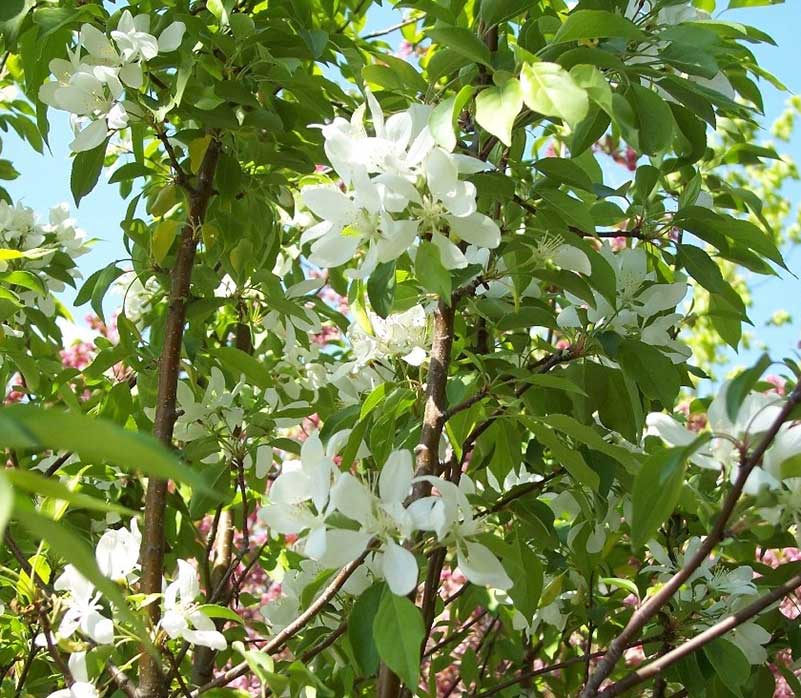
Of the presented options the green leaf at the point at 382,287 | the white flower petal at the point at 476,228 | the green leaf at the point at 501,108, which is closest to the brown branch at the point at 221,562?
the green leaf at the point at 382,287

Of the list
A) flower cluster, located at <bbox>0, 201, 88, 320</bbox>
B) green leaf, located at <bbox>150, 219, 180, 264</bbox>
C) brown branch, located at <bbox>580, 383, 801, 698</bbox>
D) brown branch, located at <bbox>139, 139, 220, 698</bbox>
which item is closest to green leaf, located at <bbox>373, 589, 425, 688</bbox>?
brown branch, located at <bbox>580, 383, 801, 698</bbox>

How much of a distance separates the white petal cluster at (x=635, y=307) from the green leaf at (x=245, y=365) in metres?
0.45

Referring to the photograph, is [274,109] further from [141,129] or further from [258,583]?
[258,583]

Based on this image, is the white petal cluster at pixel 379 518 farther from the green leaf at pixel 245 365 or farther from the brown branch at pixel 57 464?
the brown branch at pixel 57 464

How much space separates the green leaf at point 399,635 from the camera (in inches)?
32.2

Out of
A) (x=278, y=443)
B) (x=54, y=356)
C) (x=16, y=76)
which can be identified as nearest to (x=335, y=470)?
(x=278, y=443)

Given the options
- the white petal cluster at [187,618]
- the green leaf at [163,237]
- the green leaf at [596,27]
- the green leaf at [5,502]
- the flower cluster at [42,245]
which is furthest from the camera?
the flower cluster at [42,245]

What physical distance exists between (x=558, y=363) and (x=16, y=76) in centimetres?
148

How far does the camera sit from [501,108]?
0.91 m

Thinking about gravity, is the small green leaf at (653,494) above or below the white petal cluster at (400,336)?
above

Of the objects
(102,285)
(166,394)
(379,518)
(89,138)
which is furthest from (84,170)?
(379,518)

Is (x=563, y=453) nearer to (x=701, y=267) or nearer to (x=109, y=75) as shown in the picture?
(x=701, y=267)

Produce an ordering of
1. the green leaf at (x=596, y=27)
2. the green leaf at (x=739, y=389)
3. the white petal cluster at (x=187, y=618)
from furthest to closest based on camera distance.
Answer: the white petal cluster at (x=187, y=618), the green leaf at (x=596, y=27), the green leaf at (x=739, y=389)

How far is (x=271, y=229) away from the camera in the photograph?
1.56m
